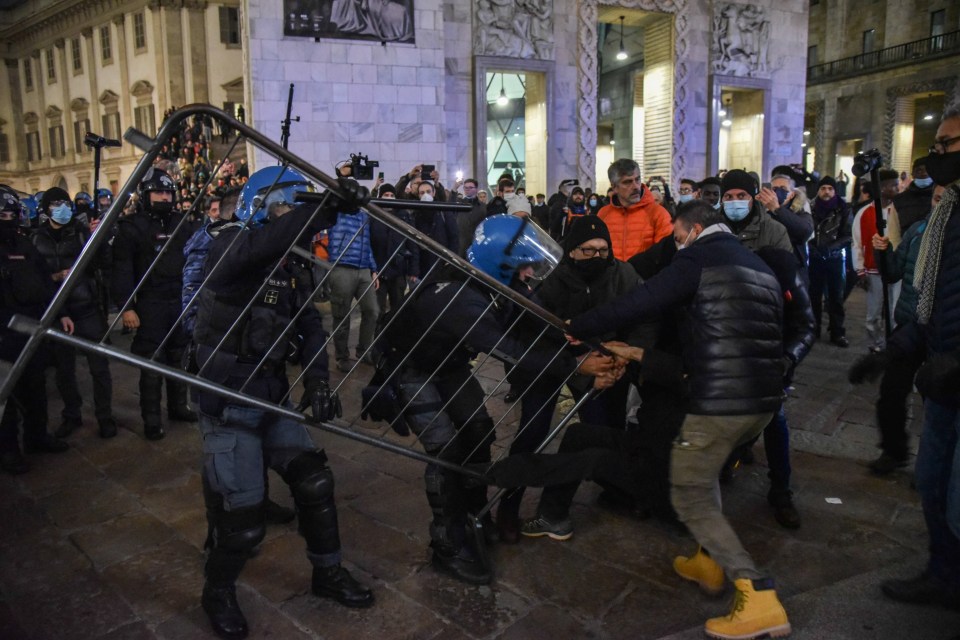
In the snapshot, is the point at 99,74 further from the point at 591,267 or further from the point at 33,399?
the point at 591,267

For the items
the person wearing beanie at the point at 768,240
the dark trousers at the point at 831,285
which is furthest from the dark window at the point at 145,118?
the person wearing beanie at the point at 768,240

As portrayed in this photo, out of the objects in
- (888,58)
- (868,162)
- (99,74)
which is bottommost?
(868,162)

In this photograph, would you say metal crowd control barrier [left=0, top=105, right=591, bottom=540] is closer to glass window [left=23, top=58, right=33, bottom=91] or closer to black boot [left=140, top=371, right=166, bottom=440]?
black boot [left=140, top=371, right=166, bottom=440]

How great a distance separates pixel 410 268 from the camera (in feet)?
25.5

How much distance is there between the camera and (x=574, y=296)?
361 cm

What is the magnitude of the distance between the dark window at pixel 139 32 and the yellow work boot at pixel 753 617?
40.4 metres

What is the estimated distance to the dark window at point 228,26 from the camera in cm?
3369

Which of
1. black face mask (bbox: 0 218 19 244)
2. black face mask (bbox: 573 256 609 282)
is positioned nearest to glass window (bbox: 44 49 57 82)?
black face mask (bbox: 0 218 19 244)

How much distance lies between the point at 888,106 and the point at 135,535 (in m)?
37.5

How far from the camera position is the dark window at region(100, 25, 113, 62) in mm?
37812

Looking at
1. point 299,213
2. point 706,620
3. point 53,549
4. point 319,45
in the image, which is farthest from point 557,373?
point 319,45

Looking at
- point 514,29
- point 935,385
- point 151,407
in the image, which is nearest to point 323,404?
point 935,385

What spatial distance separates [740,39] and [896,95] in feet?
65.8

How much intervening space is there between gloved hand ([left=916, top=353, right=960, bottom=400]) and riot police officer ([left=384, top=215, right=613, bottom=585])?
118 cm
